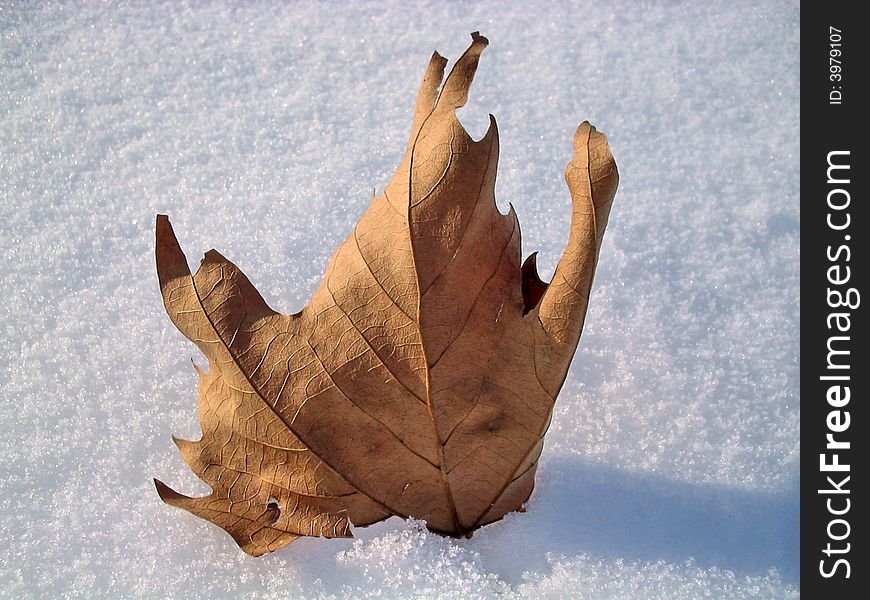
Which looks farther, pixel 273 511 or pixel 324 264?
pixel 324 264

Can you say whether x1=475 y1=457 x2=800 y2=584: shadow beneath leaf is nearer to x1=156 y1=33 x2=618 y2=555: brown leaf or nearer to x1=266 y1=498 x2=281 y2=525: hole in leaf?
x1=156 y1=33 x2=618 y2=555: brown leaf

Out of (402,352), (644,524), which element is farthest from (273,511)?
(644,524)

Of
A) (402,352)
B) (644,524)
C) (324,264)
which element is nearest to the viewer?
(402,352)

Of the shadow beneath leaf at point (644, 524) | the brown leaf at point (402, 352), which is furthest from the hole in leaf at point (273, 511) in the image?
the shadow beneath leaf at point (644, 524)

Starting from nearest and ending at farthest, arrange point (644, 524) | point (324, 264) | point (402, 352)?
point (402, 352)
point (644, 524)
point (324, 264)

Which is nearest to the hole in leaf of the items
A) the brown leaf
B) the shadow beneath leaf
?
the brown leaf

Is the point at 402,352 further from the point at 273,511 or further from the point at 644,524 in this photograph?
the point at 644,524

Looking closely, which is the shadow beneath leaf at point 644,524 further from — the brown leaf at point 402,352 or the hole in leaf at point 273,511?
the hole in leaf at point 273,511
